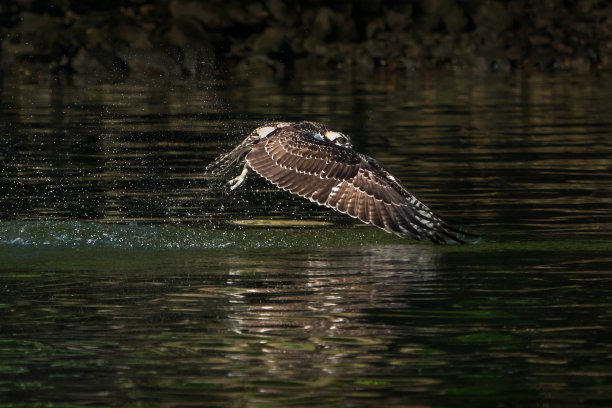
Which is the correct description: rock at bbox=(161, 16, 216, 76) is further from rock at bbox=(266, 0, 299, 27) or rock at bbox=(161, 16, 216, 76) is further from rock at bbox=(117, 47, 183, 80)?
rock at bbox=(266, 0, 299, 27)

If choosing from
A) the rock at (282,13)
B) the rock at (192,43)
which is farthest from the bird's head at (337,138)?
the rock at (282,13)

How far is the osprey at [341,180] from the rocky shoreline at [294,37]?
2847cm

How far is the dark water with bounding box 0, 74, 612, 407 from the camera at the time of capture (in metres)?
8.41

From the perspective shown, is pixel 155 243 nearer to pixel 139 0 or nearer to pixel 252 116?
pixel 252 116

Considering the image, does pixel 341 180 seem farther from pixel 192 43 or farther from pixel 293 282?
pixel 192 43

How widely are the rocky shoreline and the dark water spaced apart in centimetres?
1939

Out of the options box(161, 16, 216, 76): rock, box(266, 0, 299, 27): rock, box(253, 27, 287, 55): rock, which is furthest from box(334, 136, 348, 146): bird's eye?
box(266, 0, 299, 27): rock

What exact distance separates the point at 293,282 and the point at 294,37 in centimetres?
3385

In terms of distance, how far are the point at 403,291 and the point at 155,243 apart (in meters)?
3.25

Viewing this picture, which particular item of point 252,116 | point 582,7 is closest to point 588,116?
point 252,116

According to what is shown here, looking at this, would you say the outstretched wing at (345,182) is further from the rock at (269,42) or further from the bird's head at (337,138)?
the rock at (269,42)

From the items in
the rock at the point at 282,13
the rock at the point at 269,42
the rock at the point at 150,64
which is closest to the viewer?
the rock at the point at 150,64

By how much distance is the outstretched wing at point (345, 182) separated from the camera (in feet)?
37.7

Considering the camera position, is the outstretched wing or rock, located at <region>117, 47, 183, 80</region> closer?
the outstretched wing
